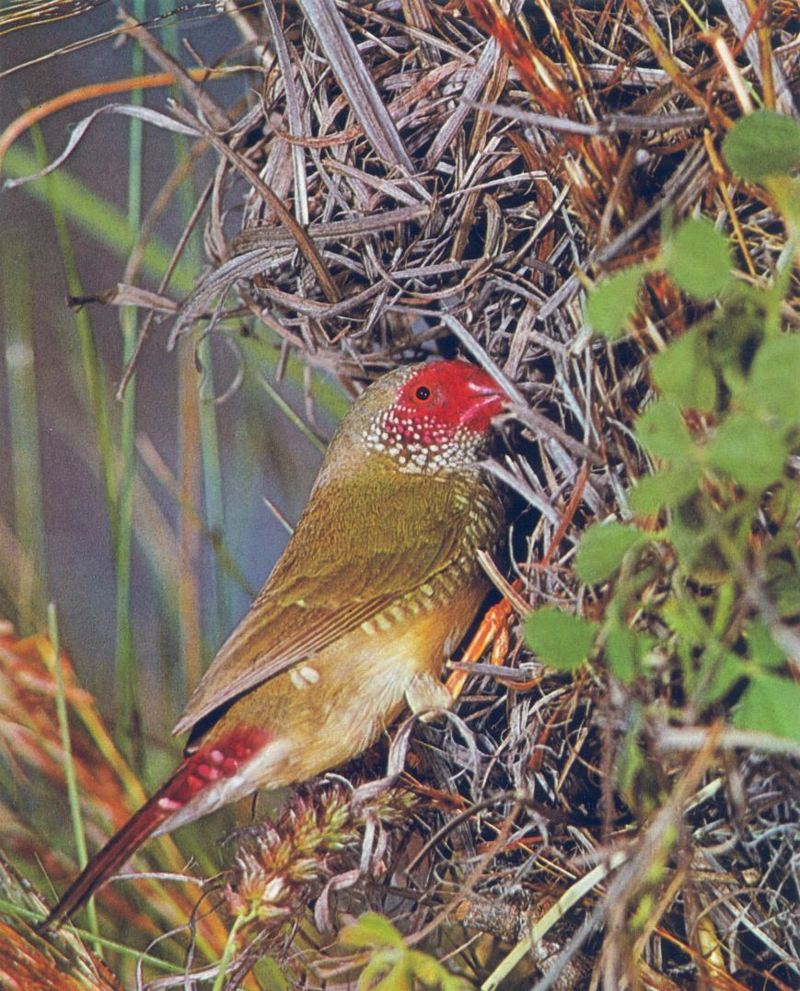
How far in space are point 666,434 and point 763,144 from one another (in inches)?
11.3

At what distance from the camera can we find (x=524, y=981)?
3.95 ft

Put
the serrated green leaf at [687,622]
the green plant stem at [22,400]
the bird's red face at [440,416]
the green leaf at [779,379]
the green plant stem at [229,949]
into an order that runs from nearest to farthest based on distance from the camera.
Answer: the green leaf at [779,379] < the serrated green leaf at [687,622] < the green plant stem at [229,949] < the bird's red face at [440,416] < the green plant stem at [22,400]

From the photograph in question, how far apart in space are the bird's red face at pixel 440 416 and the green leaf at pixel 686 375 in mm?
296

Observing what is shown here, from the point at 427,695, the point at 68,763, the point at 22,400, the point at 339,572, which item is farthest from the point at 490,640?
the point at 22,400

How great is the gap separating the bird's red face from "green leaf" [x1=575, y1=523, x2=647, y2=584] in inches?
10.5

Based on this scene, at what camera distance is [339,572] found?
128 cm

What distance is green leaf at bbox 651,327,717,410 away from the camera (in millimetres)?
936

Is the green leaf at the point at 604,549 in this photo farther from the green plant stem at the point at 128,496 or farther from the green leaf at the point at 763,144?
the green plant stem at the point at 128,496

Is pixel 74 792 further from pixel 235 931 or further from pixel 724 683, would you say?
pixel 724 683

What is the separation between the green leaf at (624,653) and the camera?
3.24ft

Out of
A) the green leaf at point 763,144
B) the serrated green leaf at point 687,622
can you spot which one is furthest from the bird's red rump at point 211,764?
the green leaf at point 763,144

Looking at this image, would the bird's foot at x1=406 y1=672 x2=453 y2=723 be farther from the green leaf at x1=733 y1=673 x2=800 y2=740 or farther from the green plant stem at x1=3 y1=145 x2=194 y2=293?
the green plant stem at x1=3 y1=145 x2=194 y2=293

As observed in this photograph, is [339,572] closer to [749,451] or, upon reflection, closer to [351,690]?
[351,690]

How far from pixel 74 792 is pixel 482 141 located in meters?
0.94
